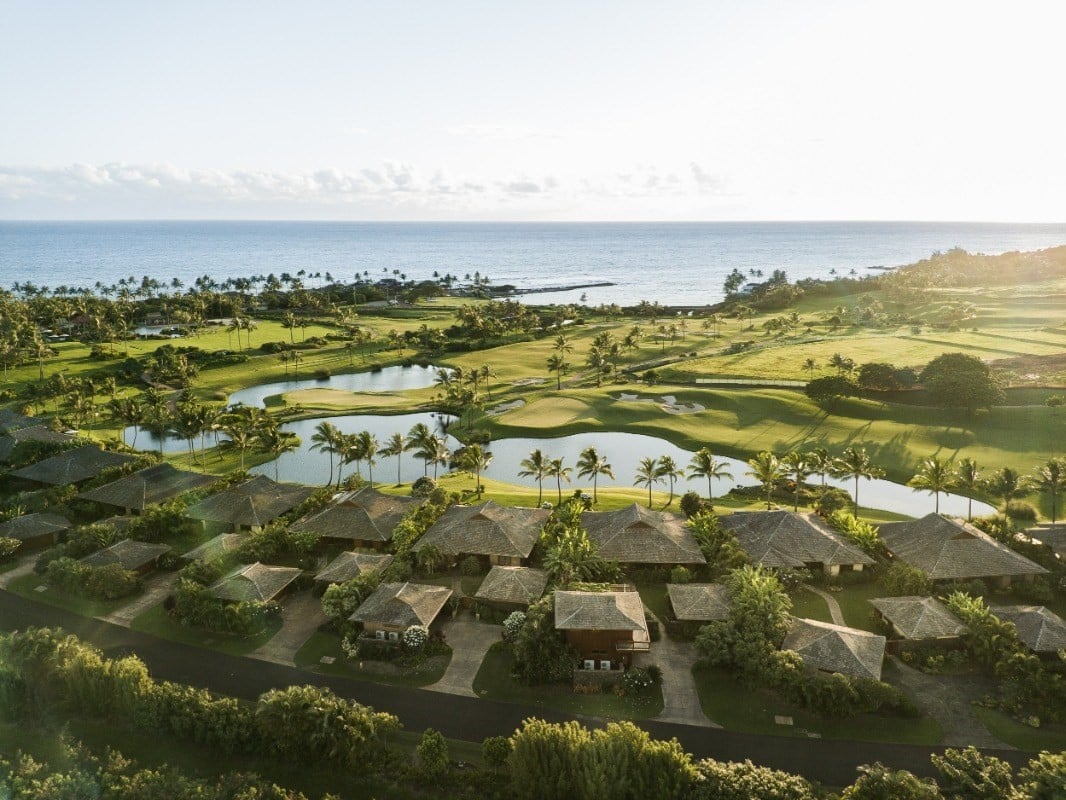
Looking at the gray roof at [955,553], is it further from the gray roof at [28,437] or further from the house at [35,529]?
the gray roof at [28,437]

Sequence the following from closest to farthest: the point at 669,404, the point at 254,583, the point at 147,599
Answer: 1. the point at 254,583
2. the point at 147,599
3. the point at 669,404

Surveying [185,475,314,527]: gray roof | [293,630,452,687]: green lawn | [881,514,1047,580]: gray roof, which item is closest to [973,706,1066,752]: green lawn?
[881,514,1047,580]: gray roof

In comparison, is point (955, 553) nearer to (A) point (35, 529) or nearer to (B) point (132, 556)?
(B) point (132, 556)

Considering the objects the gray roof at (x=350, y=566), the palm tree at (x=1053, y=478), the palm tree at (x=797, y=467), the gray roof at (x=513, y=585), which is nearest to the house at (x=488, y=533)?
the gray roof at (x=350, y=566)

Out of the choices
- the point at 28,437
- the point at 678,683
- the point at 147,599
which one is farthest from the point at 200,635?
the point at 28,437

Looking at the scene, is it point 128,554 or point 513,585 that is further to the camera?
point 128,554

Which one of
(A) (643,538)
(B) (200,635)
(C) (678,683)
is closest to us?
(C) (678,683)

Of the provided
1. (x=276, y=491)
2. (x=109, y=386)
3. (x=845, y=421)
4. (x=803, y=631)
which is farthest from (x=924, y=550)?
(x=109, y=386)
